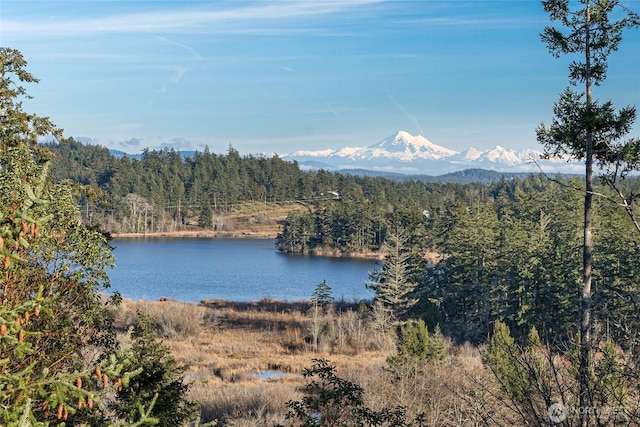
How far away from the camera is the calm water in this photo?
1913 inches

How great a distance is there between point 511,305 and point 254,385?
1583 centimetres

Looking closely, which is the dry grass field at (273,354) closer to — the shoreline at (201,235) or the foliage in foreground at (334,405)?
the foliage in foreground at (334,405)

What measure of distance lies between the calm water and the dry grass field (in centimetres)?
454

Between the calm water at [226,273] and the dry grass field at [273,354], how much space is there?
4.54 m

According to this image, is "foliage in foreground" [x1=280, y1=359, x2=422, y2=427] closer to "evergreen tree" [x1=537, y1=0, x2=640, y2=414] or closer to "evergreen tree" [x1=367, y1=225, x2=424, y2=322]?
"evergreen tree" [x1=537, y1=0, x2=640, y2=414]

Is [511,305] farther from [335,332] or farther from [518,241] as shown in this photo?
[335,332]

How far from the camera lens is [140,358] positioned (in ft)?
31.5

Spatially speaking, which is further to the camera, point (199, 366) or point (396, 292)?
point (396, 292)

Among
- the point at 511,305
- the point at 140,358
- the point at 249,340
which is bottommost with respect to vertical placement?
the point at 249,340

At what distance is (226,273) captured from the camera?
192ft

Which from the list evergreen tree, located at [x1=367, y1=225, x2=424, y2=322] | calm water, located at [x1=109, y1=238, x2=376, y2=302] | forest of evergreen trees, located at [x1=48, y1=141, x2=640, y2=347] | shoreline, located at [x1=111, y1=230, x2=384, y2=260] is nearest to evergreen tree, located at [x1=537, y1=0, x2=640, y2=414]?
forest of evergreen trees, located at [x1=48, y1=141, x2=640, y2=347]

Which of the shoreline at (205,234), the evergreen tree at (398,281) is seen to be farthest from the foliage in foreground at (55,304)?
the shoreline at (205,234)

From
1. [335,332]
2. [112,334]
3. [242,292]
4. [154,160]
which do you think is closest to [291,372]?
[335,332]

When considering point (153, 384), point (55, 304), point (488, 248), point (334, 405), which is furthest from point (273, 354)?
point (55, 304)
